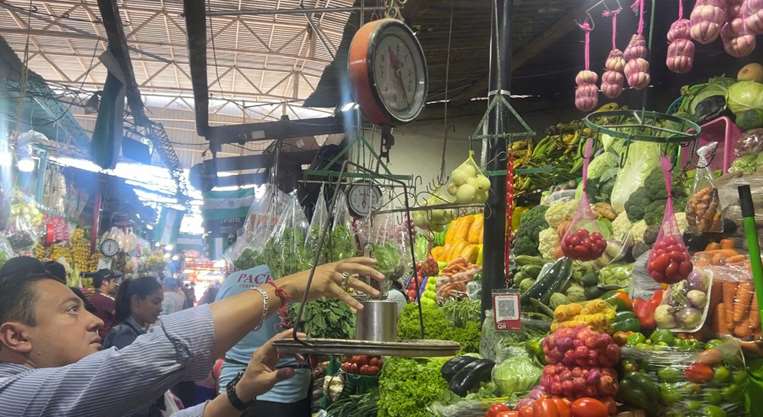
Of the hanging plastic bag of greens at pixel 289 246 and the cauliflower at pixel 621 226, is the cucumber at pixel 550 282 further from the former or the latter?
the hanging plastic bag of greens at pixel 289 246

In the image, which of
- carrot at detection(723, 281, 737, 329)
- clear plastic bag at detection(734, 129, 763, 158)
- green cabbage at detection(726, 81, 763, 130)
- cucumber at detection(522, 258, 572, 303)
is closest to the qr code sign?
cucumber at detection(522, 258, 572, 303)

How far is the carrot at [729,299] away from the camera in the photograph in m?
2.61

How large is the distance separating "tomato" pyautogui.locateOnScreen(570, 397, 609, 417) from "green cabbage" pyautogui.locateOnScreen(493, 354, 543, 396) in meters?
0.55

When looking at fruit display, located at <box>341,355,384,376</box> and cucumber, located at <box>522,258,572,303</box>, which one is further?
fruit display, located at <box>341,355,384,376</box>

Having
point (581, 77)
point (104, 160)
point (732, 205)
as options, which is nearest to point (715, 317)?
point (732, 205)

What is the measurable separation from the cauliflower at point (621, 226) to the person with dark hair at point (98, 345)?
2883mm

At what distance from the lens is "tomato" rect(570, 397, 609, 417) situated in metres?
2.47

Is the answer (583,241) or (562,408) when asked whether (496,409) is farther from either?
(583,241)

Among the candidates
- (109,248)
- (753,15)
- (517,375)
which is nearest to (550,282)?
(517,375)

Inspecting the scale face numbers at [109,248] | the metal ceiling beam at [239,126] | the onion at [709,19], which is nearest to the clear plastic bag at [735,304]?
the onion at [709,19]

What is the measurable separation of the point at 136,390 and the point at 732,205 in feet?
9.10

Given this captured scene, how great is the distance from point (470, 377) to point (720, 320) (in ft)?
3.94

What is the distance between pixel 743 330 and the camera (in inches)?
102

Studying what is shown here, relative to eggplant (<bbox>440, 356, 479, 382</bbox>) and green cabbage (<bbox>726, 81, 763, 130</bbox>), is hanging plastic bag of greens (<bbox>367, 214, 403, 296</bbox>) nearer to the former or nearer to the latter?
eggplant (<bbox>440, 356, 479, 382</bbox>)
